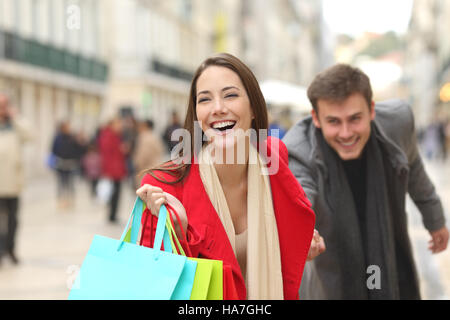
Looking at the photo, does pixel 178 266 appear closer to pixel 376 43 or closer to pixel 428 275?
pixel 428 275

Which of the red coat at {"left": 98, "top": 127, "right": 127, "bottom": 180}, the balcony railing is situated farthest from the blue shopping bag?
the balcony railing

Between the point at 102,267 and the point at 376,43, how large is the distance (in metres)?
126

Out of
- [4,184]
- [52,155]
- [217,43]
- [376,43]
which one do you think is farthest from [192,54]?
[376,43]

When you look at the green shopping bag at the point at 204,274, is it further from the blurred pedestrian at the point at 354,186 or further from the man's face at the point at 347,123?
the man's face at the point at 347,123

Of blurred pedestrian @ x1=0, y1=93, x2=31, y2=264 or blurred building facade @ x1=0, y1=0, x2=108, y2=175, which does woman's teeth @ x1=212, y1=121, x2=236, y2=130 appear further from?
blurred building facade @ x1=0, y1=0, x2=108, y2=175

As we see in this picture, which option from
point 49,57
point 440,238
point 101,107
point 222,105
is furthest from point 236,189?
point 101,107

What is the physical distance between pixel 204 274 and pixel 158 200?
0.26m

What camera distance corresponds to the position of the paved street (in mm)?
5666

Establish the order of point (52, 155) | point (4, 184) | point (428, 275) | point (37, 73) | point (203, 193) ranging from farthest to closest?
point (37, 73) → point (52, 155) → point (4, 184) → point (428, 275) → point (203, 193)

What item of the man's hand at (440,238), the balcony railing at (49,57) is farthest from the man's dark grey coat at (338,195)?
the balcony railing at (49,57)

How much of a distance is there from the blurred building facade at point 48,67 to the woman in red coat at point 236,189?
19.8m

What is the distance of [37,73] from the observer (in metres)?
23.1

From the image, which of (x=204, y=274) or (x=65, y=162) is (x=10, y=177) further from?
(x=65, y=162)

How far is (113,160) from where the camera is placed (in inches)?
431
